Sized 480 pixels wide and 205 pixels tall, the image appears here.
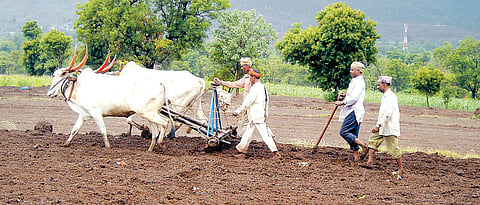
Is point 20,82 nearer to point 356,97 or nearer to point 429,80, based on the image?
point 429,80

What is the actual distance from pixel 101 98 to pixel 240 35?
18178 millimetres

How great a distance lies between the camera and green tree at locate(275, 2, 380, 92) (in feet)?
58.8

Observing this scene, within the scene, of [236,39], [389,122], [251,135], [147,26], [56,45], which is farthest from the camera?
[56,45]

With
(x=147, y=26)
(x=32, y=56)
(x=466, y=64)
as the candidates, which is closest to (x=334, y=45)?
(x=147, y=26)

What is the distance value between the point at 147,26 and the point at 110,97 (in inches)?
803

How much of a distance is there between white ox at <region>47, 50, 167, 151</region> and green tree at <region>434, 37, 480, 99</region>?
4339 cm

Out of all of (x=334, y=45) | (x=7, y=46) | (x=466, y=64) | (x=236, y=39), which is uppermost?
(x=7, y=46)

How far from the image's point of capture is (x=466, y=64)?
4616 cm

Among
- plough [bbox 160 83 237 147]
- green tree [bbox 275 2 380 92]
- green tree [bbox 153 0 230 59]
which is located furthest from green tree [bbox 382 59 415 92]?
plough [bbox 160 83 237 147]

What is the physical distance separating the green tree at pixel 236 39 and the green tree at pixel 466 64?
26534 millimetres

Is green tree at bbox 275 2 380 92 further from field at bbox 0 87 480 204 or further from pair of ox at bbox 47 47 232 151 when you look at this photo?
pair of ox at bbox 47 47 232 151

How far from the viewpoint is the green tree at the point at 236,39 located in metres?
27.2

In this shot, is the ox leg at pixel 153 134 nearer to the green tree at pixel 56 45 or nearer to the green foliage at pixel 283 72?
the green tree at pixel 56 45

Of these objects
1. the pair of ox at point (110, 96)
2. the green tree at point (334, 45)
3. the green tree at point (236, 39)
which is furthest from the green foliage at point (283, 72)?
the pair of ox at point (110, 96)
